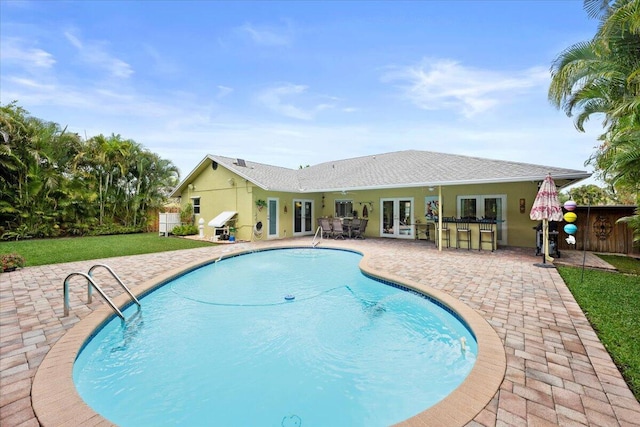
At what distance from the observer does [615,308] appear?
4617 mm

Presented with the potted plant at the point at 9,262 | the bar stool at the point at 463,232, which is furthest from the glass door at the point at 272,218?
the potted plant at the point at 9,262

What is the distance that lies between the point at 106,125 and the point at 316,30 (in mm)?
15221

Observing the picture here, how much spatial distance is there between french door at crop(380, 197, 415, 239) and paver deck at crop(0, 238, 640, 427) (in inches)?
233

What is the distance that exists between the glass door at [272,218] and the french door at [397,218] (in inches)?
224

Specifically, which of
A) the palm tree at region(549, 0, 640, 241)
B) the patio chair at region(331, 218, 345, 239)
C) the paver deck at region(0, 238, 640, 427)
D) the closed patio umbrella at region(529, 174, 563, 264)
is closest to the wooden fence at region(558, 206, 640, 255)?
the palm tree at region(549, 0, 640, 241)

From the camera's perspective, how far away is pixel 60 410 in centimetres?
233

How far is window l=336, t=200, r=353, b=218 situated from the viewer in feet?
53.8

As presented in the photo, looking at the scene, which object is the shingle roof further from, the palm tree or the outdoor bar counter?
the palm tree

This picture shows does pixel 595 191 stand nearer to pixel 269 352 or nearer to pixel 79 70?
pixel 269 352

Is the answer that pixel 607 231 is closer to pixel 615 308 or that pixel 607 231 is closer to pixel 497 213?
pixel 497 213

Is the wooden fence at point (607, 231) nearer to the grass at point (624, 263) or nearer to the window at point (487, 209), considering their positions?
the grass at point (624, 263)

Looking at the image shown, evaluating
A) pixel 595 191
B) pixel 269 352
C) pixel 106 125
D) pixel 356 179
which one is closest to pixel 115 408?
pixel 269 352

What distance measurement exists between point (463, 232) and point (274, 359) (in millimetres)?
9634

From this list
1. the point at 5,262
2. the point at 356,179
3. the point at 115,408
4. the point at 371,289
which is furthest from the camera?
the point at 356,179
